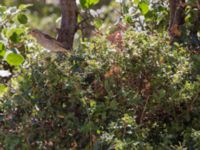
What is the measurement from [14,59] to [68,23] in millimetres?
895

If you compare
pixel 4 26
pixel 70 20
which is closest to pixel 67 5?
pixel 70 20

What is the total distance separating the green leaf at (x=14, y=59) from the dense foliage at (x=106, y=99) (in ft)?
0.27

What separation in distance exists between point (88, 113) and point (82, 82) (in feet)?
0.52

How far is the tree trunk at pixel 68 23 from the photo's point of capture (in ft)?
10.6

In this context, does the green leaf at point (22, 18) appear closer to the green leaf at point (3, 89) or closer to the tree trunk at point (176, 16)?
the green leaf at point (3, 89)

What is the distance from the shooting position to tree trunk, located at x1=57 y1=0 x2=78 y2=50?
3.22m

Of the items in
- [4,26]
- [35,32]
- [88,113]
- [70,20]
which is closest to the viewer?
[88,113]

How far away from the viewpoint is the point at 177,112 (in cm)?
218

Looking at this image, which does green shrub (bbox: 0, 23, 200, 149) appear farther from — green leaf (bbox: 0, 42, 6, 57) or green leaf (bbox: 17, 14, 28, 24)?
green leaf (bbox: 17, 14, 28, 24)

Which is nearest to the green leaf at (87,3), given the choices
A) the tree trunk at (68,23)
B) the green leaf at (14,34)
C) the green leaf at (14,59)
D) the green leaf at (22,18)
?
the tree trunk at (68,23)

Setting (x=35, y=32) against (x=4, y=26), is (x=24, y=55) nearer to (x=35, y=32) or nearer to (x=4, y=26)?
(x=4, y=26)

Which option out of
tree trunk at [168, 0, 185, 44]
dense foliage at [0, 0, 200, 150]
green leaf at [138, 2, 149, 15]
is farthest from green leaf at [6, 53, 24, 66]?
green leaf at [138, 2, 149, 15]

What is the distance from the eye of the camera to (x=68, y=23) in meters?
3.26

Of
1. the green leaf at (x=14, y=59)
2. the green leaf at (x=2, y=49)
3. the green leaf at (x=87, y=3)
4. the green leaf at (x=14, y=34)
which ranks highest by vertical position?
the green leaf at (x=87, y=3)
